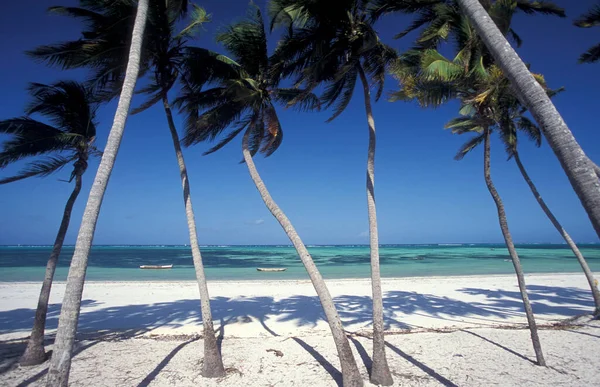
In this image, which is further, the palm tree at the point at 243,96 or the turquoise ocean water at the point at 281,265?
the turquoise ocean water at the point at 281,265

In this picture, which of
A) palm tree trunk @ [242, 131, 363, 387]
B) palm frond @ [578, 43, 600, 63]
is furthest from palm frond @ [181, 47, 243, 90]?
palm frond @ [578, 43, 600, 63]

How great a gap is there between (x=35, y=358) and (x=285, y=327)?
5941mm

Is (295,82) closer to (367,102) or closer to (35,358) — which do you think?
(367,102)

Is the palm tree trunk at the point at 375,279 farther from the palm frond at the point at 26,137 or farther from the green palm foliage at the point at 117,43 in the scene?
the palm frond at the point at 26,137

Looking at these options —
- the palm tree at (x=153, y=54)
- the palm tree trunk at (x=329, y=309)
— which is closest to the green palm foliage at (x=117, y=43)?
the palm tree at (x=153, y=54)

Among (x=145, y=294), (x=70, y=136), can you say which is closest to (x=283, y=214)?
(x=70, y=136)

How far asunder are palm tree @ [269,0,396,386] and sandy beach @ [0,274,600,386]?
174 centimetres

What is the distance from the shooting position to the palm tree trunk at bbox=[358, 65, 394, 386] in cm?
552

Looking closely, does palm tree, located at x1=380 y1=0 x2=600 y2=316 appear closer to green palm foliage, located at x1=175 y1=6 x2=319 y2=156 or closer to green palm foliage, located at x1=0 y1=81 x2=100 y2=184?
green palm foliage, located at x1=175 y1=6 x2=319 y2=156

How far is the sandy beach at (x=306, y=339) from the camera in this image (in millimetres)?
5914

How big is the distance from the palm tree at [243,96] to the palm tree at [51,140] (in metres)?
2.20

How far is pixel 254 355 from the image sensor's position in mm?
7031

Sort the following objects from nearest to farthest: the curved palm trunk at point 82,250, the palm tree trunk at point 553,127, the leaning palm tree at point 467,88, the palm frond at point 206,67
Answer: the palm tree trunk at point 553,127
the curved palm trunk at point 82,250
the leaning palm tree at point 467,88
the palm frond at point 206,67

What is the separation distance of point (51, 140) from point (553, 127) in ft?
27.7
